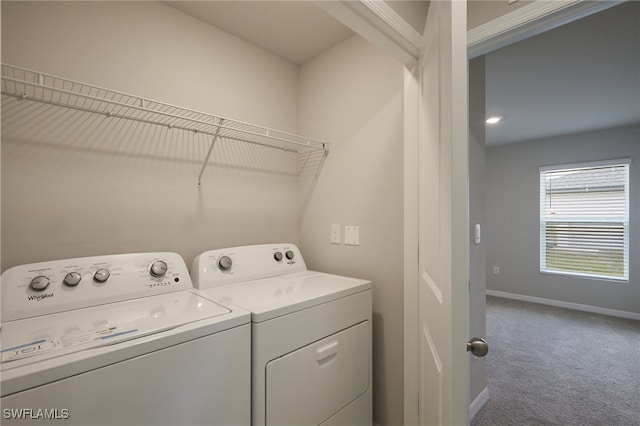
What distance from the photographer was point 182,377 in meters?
0.86

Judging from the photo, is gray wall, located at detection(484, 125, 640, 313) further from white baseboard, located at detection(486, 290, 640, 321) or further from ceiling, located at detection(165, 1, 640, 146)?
ceiling, located at detection(165, 1, 640, 146)

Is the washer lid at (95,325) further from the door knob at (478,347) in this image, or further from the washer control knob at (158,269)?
the door knob at (478,347)

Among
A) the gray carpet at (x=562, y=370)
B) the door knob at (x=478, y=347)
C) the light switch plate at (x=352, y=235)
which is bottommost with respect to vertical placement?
the gray carpet at (x=562, y=370)

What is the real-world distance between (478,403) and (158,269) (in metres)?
2.23

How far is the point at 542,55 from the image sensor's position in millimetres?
2174

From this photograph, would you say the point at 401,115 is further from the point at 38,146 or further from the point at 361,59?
the point at 38,146

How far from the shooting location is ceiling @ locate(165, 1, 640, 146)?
1.61 meters

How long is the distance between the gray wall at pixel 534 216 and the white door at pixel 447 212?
4.54 m

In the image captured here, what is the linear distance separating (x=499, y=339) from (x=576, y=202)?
2.60m

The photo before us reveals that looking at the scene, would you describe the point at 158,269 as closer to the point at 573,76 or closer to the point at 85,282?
the point at 85,282

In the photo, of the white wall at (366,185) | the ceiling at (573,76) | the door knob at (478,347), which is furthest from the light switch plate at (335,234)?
the ceiling at (573,76)

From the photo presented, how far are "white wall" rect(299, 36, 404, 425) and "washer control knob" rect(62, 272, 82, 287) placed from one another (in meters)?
1.25

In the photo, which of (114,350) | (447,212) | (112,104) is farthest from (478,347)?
(112,104)

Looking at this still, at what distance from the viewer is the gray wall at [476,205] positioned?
6.24 ft
